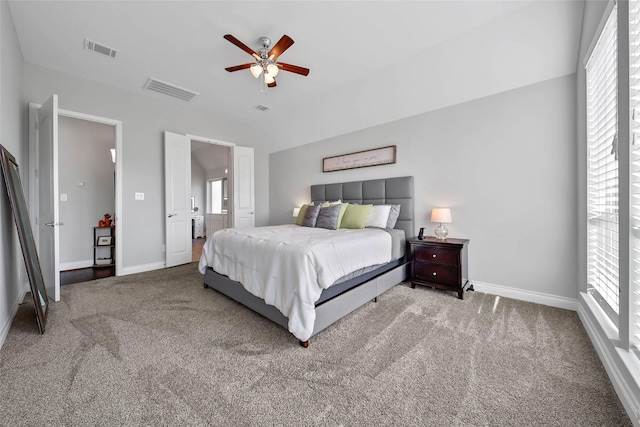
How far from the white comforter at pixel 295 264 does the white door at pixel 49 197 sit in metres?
1.74

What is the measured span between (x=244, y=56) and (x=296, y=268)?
8.80 ft

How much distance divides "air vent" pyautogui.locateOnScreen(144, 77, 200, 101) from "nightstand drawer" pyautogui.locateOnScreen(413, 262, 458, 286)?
14.1 feet

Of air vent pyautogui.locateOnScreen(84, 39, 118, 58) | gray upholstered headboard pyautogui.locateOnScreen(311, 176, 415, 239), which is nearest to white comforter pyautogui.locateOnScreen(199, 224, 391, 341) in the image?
gray upholstered headboard pyautogui.locateOnScreen(311, 176, 415, 239)

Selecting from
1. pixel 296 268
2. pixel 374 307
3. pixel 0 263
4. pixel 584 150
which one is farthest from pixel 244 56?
pixel 584 150

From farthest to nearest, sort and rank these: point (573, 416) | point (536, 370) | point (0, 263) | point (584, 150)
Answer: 1. point (584, 150)
2. point (0, 263)
3. point (536, 370)
4. point (573, 416)

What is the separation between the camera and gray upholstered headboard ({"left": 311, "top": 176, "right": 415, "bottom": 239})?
140 inches

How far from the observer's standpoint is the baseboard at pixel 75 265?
4223 mm

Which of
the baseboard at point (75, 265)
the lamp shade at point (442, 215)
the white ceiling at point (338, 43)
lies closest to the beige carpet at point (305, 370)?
the lamp shade at point (442, 215)

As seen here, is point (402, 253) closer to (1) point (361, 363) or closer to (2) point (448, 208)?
(2) point (448, 208)

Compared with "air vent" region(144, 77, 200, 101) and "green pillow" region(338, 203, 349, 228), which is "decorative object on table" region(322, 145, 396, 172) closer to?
"green pillow" region(338, 203, 349, 228)

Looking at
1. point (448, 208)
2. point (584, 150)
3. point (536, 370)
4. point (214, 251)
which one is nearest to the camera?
point (536, 370)

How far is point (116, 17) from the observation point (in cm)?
242

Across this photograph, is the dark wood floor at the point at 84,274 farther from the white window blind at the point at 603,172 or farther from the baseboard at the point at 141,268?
the white window blind at the point at 603,172

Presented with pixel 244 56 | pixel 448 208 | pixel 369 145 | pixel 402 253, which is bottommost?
pixel 402 253
